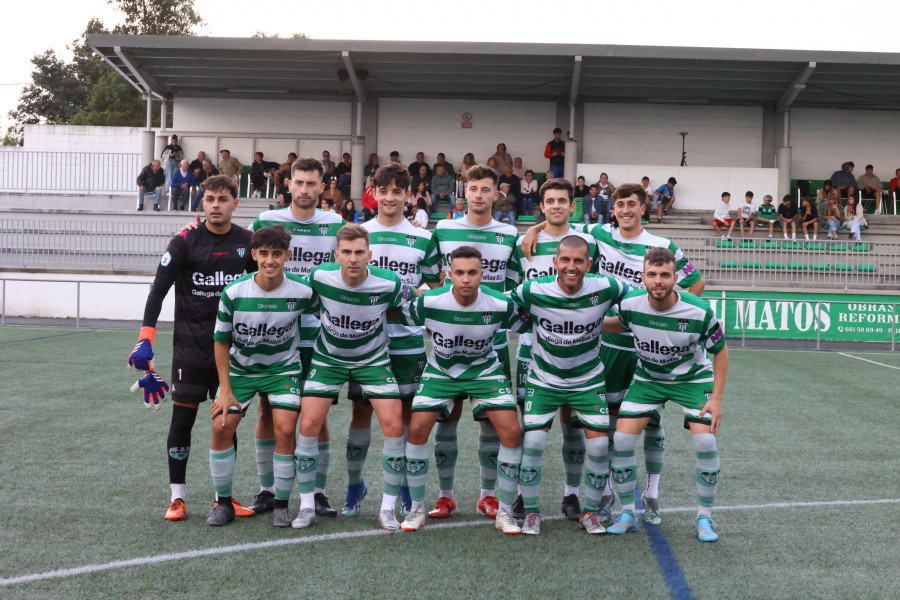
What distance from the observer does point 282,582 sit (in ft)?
13.0

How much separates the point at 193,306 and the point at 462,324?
1.63 m

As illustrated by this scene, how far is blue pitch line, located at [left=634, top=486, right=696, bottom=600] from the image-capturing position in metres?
3.93

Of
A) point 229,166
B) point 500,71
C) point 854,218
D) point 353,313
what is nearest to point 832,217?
point 854,218

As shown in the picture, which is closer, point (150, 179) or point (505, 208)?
point (505, 208)

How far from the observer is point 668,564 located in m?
4.33

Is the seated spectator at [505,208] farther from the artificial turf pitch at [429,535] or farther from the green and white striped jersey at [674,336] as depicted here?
the green and white striped jersey at [674,336]

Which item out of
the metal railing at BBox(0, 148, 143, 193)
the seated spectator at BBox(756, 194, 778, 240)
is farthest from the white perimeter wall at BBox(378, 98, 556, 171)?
the metal railing at BBox(0, 148, 143, 193)

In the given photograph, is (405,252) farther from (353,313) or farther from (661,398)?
(661,398)

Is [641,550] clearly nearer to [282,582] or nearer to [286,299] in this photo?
[282,582]

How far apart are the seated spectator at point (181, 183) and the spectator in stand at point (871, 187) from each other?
18.7 m

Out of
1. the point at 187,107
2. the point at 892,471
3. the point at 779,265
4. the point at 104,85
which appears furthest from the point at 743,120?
the point at 104,85

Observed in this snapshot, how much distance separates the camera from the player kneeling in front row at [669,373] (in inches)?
193

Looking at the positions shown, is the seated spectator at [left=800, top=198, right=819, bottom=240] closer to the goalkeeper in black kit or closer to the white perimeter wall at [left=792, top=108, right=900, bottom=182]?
the white perimeter wall at [left=792, top=108, right=900, bottom=182]

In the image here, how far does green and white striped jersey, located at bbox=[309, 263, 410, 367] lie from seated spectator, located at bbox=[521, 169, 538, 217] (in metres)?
18.1
